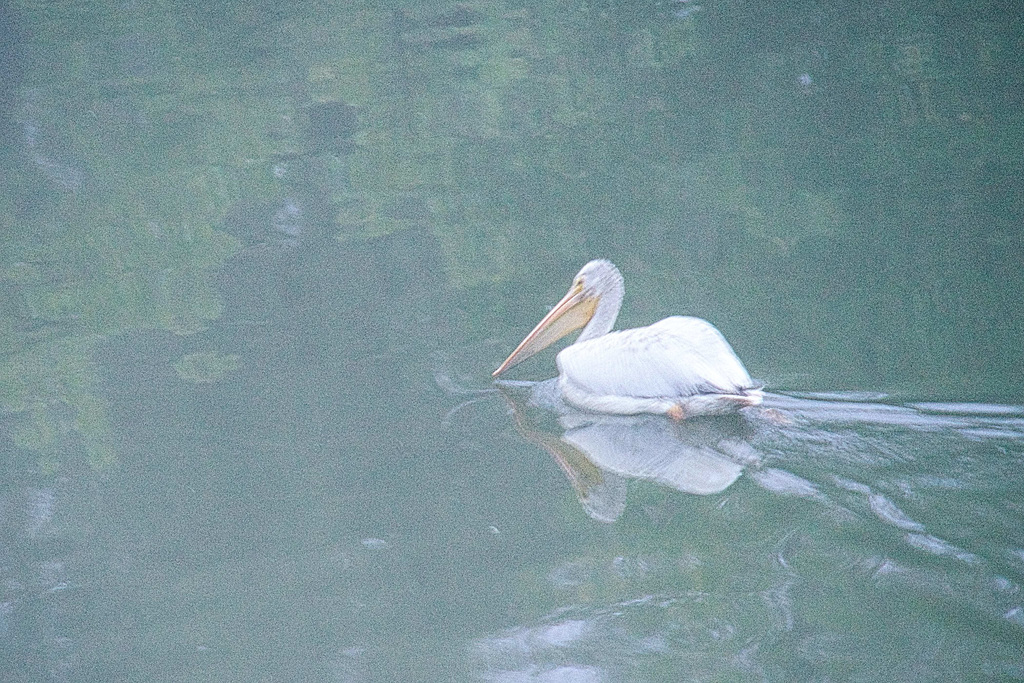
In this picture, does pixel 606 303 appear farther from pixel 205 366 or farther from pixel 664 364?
pixel 205 366

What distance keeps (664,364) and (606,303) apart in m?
0.88

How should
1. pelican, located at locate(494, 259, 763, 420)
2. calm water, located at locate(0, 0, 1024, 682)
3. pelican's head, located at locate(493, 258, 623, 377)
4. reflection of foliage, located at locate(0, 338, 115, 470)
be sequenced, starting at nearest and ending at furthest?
calm water, located at locate(0, 0, 1024, 682) → pelican, located at locate(494, 259, 763, 420) → reflection of foliage, located at locate(0, 338, 115, 470) → pelican's head, located at locate(493, 258, 623, 377)

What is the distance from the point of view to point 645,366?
4.49 metres

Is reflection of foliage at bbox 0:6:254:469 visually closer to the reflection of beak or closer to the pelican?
the reflection of beak

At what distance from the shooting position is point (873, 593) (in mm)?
3309

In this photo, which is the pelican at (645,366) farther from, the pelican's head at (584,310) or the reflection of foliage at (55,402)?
the reflection of foliage at (55,402)

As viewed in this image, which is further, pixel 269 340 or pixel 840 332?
pixel 269 340

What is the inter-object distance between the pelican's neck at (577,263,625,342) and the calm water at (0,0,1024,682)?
289 millimetres

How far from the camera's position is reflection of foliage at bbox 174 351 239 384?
534cm

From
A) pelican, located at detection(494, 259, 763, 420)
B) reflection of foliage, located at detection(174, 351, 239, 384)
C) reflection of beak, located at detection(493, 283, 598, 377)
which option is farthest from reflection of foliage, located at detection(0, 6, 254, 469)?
pelican, located at detection(494, 259, 763, 420)

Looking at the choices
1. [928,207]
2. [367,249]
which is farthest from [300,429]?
[928,207]

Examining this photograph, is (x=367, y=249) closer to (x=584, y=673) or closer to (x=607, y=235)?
(x=607, y=235)

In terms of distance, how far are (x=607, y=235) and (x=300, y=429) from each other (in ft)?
7.85

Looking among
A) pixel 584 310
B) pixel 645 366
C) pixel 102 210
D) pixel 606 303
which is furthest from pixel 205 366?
pixel 102 210
